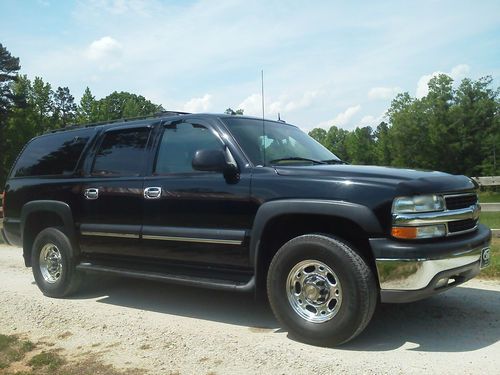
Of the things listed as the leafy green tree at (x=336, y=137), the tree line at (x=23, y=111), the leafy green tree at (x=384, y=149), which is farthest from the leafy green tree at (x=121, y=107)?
the leafy green tree at (x=336, y=137)

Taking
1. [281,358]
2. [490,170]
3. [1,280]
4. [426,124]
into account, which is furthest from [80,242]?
[426,124]

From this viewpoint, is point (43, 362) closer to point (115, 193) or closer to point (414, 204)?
point (115, 193)

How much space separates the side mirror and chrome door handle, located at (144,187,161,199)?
69 cm

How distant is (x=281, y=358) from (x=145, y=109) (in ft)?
261

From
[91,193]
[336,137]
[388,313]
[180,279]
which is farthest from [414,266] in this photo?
[336,137]

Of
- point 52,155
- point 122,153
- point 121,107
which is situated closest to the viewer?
point 122,153

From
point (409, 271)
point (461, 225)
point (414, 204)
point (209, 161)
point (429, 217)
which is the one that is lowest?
point (409, 271)

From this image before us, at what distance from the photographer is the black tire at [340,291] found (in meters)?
3.86

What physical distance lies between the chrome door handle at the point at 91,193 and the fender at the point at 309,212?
2131 mm

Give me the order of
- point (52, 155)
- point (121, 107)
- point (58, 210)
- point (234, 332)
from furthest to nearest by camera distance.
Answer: point (121, 107)
point (52, 155)
point (58, 210)
point (234, 332)

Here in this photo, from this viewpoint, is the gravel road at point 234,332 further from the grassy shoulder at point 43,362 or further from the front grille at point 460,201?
the front grille at point 460,201

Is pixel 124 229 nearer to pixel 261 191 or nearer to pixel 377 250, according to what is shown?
pixel 261 191

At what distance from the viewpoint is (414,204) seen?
3.81m

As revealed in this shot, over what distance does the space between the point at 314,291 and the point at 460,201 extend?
4.70 ft
